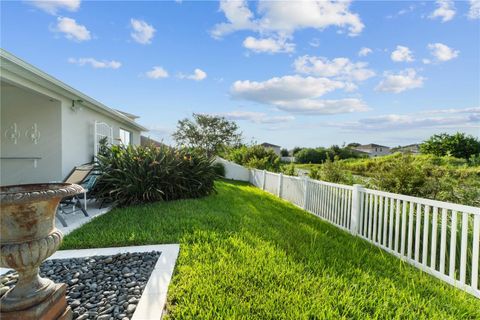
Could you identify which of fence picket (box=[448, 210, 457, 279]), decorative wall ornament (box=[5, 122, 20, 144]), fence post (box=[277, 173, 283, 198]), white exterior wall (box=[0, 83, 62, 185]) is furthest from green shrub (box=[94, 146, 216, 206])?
fence picket (box=[448, 210, 457, 279])

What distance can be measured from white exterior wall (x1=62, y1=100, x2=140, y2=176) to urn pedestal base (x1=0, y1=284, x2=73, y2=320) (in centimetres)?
522

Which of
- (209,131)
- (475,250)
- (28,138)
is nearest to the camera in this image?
(475,250)

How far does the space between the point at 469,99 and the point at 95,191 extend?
9.74 metres

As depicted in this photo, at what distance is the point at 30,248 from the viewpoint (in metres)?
1.77

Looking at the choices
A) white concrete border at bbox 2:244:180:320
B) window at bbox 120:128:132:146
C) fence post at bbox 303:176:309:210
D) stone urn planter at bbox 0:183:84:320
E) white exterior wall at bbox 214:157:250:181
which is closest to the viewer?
stone urn planter at bbox 0:183:84:320

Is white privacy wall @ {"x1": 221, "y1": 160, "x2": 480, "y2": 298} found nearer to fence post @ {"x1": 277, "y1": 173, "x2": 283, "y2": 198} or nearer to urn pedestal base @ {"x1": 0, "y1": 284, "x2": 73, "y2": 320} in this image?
fence post @ {"x1": 277, "y1": 173, "x2": 283, "y2": 198}

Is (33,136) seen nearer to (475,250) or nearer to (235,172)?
(475,250)

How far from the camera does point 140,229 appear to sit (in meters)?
4.16

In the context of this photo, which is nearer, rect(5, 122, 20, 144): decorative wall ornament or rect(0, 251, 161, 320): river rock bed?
rect(0, 251, 161, 320): river rock bed

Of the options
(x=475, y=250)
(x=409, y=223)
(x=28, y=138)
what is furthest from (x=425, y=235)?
(x=28, y=138)

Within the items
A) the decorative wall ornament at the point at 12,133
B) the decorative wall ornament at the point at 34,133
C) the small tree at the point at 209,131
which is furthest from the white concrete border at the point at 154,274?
the small tree at the point at 209,131

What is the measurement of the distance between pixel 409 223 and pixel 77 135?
7.80 meters

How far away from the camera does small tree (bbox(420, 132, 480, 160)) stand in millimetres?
21656

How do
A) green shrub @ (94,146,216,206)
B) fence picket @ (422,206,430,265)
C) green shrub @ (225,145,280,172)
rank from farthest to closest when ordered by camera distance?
green shrub @ (225,145,280,172) → green shrub @ (94,146,216,206) → fence picket @ (422,206,430,265)
